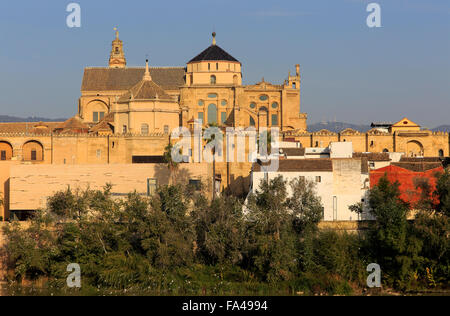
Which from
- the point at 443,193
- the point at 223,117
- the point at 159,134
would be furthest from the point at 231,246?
the point at 223,117

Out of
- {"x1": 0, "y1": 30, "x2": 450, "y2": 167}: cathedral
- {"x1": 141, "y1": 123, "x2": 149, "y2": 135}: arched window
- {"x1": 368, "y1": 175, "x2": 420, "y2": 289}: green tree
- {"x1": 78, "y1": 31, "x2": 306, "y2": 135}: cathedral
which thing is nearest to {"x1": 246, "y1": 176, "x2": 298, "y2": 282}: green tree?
{"x1": 368, "y1": 175, "x2": 420, "y2": 289}: green tree

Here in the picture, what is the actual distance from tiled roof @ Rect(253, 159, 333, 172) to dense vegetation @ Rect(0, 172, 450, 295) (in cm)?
242

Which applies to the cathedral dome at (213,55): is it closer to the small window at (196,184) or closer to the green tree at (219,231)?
the small window at (196,184)

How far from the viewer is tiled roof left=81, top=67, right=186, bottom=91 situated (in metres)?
73.9

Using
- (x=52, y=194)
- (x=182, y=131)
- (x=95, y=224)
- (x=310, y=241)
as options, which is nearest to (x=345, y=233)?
(x=310, y=241)

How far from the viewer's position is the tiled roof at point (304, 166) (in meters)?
43.8

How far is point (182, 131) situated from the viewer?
59531mm

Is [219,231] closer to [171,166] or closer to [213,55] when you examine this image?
[171,166]

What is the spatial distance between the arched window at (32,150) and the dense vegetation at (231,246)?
20.0 m

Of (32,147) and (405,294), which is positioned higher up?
(32,147)

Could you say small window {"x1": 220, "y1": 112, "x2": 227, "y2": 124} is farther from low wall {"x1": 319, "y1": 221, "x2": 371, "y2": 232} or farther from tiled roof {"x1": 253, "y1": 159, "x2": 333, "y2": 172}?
low wall {"x1": 319, "y1": 221, "x2": 371, "y2": 232}

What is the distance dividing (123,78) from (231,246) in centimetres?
3960
